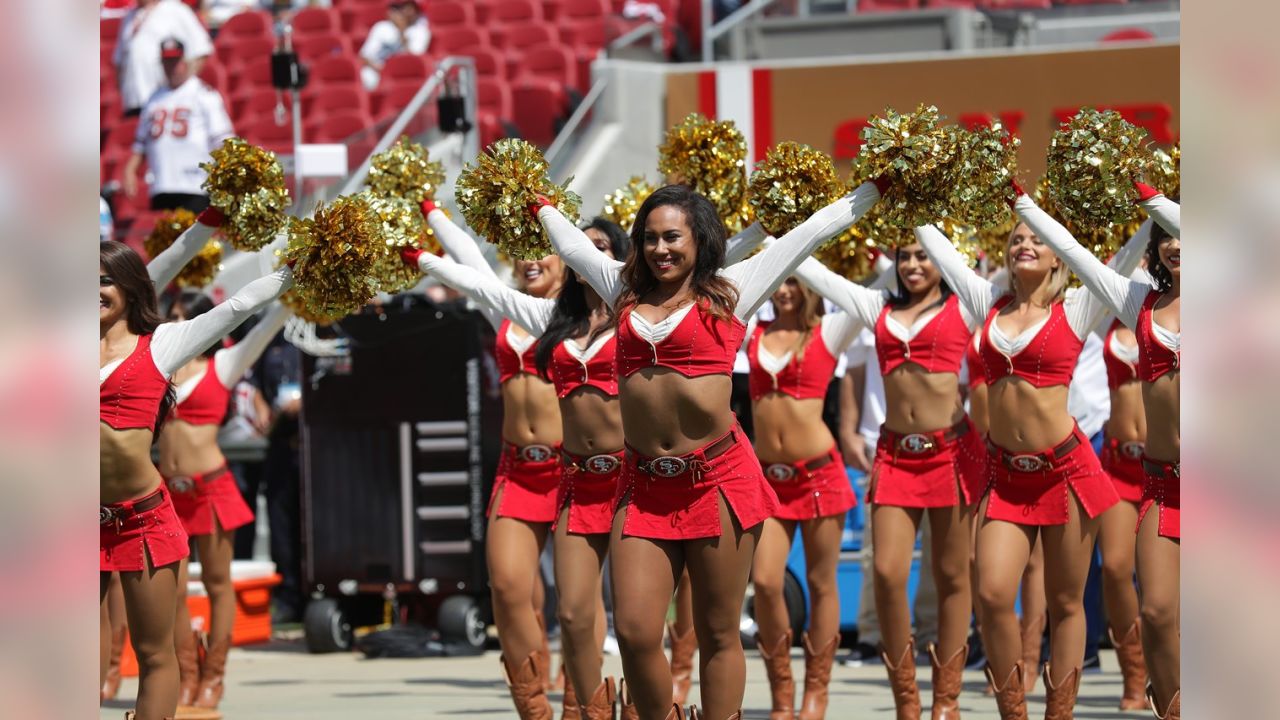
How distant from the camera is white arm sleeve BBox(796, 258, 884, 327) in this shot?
23.3 feet

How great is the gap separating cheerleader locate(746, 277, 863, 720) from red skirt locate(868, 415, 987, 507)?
0.38 metres

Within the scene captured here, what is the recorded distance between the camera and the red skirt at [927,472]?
7.11 metres

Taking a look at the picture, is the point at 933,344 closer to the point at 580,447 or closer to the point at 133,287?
the point at 580,447

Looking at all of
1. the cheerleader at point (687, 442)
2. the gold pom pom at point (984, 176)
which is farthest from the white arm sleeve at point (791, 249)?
the gold pom pom at point (984, 176)

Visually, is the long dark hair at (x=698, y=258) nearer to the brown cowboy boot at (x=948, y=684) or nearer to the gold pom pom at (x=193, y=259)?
the brown cowboy boot at (x=948, y=684)

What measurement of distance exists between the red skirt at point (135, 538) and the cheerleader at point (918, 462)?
8.55 ft

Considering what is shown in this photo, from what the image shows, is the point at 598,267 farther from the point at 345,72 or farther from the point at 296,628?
the point at 345,72

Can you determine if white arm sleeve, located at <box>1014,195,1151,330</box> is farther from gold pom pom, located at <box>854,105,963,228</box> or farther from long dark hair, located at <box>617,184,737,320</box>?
long dark hair, located at <box>617,184,737,320</box>

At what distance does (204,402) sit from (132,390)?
108 inches

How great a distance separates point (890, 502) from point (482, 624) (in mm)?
4270

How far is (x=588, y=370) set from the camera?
6.24 m

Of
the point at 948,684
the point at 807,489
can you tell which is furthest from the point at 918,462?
the point at 948,684
